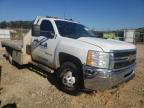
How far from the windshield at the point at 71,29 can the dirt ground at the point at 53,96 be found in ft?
5.60

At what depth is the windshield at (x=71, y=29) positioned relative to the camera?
648 centimetres

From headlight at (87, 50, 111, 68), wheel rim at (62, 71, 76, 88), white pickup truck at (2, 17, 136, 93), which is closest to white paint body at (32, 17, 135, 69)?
white pickup truck at (2, 17, 136, 93)

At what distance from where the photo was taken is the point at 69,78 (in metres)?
5.72

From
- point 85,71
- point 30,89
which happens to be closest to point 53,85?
point 30,89

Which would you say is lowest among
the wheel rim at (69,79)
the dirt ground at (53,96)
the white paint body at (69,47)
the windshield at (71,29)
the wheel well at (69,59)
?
the dirt ground at (53,96)

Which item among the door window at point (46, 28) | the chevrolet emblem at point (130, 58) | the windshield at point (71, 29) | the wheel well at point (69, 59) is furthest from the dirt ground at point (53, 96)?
the windshield at point (71, 29)

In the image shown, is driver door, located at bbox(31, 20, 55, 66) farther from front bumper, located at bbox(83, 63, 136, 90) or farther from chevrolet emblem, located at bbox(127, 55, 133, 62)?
chevrolet emblem, located at bbox(127, 55, 133, 62)

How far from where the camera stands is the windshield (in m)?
6.48

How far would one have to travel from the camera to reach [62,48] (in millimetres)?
5906

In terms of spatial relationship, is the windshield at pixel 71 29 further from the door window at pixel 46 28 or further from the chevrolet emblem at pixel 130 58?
the chevrolet emblem at pixel 130 58

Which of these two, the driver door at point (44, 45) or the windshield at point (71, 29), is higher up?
the windshield at point (71, 29)

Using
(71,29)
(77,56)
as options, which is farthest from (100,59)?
(71,29)

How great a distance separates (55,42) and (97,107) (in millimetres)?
2280

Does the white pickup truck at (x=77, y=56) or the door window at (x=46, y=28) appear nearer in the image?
the white pickup truck at (x=77, y=56)
